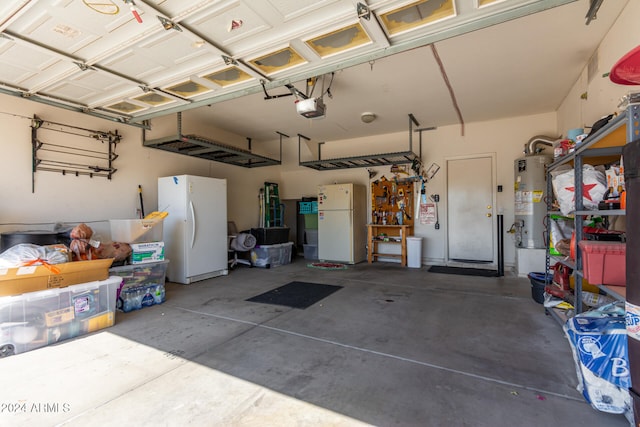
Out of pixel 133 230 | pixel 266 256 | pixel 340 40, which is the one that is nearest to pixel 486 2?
pixel 340 40

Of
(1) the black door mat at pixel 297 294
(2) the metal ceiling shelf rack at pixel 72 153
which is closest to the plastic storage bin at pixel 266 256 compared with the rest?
(1) the black door mat at pixel 297 294

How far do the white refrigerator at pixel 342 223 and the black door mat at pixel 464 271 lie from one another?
1.71 m

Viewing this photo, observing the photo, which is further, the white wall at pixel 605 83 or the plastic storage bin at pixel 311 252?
the plastic storage bin at pixel 311 252

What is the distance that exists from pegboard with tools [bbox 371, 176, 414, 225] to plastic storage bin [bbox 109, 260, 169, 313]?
4.69 metres

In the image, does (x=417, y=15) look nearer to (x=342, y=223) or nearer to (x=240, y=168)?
(x=342, y=223)

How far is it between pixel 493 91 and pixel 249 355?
15.8 ft

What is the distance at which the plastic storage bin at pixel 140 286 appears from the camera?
11.4 ft

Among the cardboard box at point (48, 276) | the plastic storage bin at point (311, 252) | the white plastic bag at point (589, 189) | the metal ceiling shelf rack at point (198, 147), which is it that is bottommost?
the plastic storage bin at point (311, 252)

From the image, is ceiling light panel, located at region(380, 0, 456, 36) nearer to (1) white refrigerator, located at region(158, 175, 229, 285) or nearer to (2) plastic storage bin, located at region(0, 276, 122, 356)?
(2) plastic storage bin, located at region(0, 276, 122, 356)

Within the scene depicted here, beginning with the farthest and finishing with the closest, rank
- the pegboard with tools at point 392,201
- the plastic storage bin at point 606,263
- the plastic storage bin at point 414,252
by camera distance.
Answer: the pegboard with tools at point 392,201 < the plastic storage bin at point 414,252 < the plastic storage bin at point 606,263

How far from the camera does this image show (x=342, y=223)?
652cm

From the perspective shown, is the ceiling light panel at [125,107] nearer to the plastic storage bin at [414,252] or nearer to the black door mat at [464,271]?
the plastic storage bin at [414,252]

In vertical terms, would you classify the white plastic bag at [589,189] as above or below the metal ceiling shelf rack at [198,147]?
below

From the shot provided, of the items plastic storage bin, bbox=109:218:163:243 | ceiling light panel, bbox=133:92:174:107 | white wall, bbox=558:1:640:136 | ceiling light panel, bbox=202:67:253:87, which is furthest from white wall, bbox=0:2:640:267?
ceiling light panel, bbox=202:67:253:87
